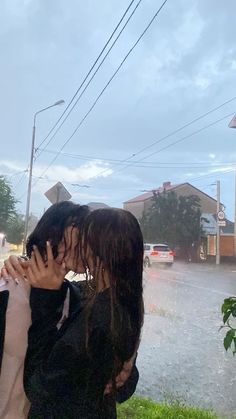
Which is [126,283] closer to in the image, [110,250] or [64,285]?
[110,250]

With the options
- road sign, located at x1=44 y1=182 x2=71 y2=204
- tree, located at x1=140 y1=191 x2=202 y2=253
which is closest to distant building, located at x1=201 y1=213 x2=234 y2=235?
tree, located at x1=140 y1=191 x2=202 y2=253

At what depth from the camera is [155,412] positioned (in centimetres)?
367

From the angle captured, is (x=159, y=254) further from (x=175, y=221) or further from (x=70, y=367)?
(x=70, y=367)

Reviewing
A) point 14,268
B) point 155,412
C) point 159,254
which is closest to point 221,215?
point 159,254

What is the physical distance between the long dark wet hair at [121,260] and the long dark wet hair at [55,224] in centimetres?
14

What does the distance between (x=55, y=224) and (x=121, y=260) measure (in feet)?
1.14

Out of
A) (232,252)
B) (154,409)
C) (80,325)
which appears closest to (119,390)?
(80,325)

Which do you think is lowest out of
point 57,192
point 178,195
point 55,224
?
point 55,224

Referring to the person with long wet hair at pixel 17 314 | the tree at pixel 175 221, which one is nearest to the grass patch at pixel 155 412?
the person with long wet hair at pixel 17 314

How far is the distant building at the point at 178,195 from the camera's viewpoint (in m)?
39.4

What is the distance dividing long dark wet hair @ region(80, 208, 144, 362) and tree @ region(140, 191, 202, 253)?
31902 millimetres

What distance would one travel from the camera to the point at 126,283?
4.48ft

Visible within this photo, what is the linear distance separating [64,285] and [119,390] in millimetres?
364

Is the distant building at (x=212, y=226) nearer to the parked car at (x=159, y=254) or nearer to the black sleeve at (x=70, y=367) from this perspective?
the parked car at (x=159, y=254)
